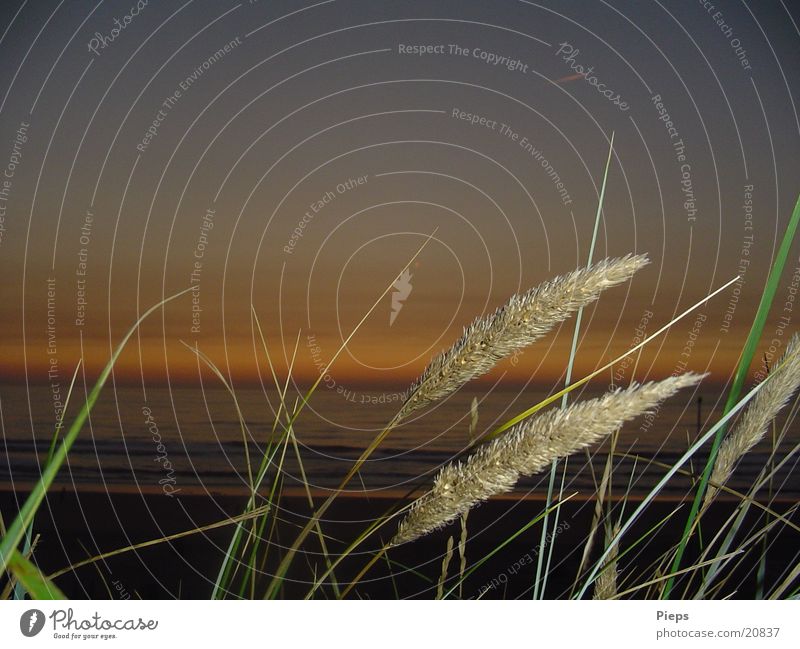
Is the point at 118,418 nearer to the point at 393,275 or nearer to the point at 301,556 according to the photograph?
the point at 301,556

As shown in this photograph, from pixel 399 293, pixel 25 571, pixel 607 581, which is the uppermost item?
pixel 399 293

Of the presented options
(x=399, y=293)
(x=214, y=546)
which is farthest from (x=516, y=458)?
(x=214, y=546)

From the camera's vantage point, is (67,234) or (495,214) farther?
(495,214)

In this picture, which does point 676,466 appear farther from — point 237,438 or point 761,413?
point 237,438

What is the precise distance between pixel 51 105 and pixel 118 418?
1.98ft

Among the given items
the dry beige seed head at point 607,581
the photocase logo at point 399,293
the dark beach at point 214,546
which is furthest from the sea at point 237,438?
the dry beige seed head at point 607,581

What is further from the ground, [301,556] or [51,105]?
[51,105]

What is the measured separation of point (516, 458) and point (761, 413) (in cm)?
38

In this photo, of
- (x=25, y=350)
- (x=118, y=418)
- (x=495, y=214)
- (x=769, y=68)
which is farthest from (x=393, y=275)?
(x=769, y=68)

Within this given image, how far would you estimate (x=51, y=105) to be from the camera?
151 cm

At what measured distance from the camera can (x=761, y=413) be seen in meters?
0.97
